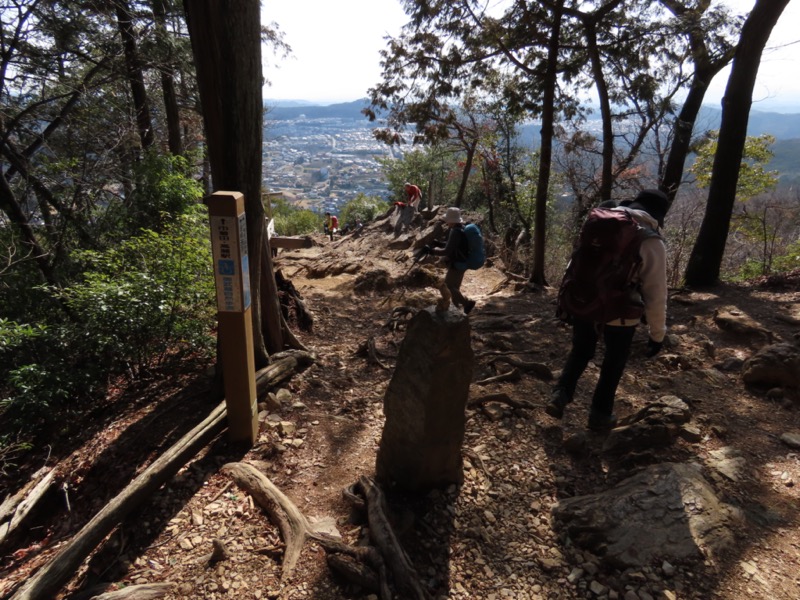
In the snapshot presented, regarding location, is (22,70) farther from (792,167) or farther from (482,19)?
(792,167)

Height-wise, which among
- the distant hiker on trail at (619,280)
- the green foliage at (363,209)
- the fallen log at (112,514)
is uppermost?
the distant hiker on trail at (619,280)

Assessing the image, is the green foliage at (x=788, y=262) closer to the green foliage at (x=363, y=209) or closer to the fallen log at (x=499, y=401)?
the fallen log at (x=499, y=401)

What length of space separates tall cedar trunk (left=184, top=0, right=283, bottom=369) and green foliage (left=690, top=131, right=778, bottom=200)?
609 inches

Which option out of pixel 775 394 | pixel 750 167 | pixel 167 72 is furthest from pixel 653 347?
pixel 750 167

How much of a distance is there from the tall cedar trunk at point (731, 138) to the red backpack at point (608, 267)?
6.07 meters

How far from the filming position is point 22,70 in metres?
7.40

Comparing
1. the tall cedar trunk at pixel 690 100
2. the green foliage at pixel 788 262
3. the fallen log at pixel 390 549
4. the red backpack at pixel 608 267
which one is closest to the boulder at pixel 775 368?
the red backpack at pixel 608 267

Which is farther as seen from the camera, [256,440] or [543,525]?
[256,440]

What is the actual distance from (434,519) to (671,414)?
6.85ft

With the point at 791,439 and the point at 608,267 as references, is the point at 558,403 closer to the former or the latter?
the point at 608,267

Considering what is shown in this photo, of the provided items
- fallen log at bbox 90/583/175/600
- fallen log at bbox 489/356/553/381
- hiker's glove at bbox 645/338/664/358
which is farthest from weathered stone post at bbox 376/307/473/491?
fallen log at bbox 489/356/553/381

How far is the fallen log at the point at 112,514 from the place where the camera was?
2.31m

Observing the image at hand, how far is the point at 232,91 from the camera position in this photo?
3629mm

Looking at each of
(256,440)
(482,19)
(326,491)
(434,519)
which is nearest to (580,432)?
(434,519)
